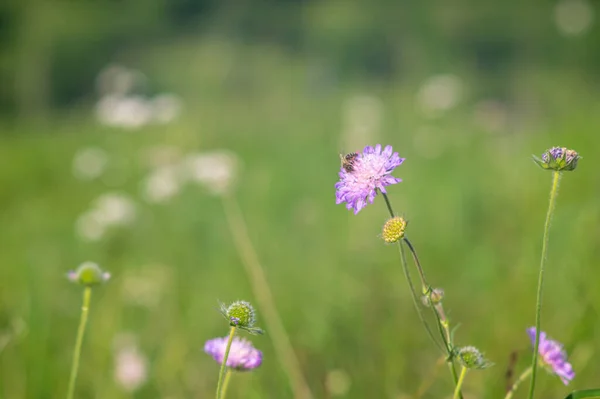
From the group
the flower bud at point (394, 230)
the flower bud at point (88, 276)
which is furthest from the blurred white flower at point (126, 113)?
the flower bud at point (394, 230)

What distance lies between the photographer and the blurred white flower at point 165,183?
213cm

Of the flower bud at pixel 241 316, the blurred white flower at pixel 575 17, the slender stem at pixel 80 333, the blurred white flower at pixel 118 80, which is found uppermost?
the blurred white flower at pixel 575 17

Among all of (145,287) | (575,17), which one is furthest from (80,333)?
(575,17)

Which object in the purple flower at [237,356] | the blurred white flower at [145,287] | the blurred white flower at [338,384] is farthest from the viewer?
the blurred white flower at [145,287]

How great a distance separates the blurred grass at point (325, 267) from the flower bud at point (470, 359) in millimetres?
220

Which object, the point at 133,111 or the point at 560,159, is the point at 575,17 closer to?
the point at 133,111

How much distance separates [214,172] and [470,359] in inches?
45.3

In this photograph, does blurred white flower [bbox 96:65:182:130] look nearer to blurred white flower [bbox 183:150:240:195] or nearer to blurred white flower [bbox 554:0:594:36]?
blurred white flower [bbox 183:150:240:195]

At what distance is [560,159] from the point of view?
58 centimetres

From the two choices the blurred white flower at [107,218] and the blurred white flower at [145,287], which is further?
the blurred white flower at [107,218]

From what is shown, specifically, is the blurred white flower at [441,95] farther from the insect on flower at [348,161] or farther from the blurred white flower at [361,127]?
the insect on flower at [348,161]

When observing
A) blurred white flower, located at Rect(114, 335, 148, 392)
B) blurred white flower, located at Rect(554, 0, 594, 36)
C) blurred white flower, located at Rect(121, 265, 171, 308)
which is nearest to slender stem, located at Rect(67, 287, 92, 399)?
blurred white flower, located at Rect(114, 335, 148, 392)

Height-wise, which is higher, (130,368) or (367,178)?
(130,368)

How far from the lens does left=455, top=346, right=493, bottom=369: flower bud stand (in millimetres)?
610
